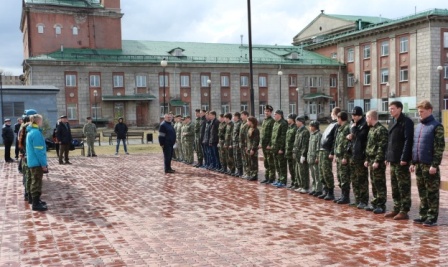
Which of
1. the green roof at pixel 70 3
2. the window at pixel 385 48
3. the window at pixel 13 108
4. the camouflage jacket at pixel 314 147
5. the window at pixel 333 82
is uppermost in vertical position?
the green roof at pixel 70 3

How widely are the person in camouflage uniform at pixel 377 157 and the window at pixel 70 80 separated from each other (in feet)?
157

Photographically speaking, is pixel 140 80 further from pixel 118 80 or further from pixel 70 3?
pixel 70 3

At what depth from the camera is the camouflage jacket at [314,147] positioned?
1052 cm

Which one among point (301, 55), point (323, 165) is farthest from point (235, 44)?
point (323, 165)

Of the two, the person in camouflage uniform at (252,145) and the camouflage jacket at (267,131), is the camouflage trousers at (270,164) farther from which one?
the person in camouflage uniform at (252,145)

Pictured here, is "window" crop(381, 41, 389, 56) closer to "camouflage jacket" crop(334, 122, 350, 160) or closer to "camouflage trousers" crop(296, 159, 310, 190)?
"camouflage trousers" crop(296, 159, 310, 190)

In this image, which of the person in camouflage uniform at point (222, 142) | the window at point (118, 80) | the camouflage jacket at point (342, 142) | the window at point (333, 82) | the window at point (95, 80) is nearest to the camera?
the camouflage jacket at point (342, 142)

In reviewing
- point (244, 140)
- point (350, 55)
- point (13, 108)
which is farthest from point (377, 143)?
point (350, 55)

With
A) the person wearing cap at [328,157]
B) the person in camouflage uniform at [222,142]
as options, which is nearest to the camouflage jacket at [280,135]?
the person wearing cap at [328,157]

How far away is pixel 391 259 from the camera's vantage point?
19.4 ft

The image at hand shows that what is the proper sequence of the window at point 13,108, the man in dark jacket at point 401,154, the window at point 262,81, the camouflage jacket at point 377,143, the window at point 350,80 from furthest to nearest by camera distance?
1. the window at point 350,80
2. the window at point 262,81
3. the window at point 13,108
4. the camouflage jacket at point 377,143
5. the man in dark jacket at point 401,154

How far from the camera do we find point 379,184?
8.69m

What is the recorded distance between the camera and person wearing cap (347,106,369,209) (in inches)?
357

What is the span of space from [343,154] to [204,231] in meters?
3.56
